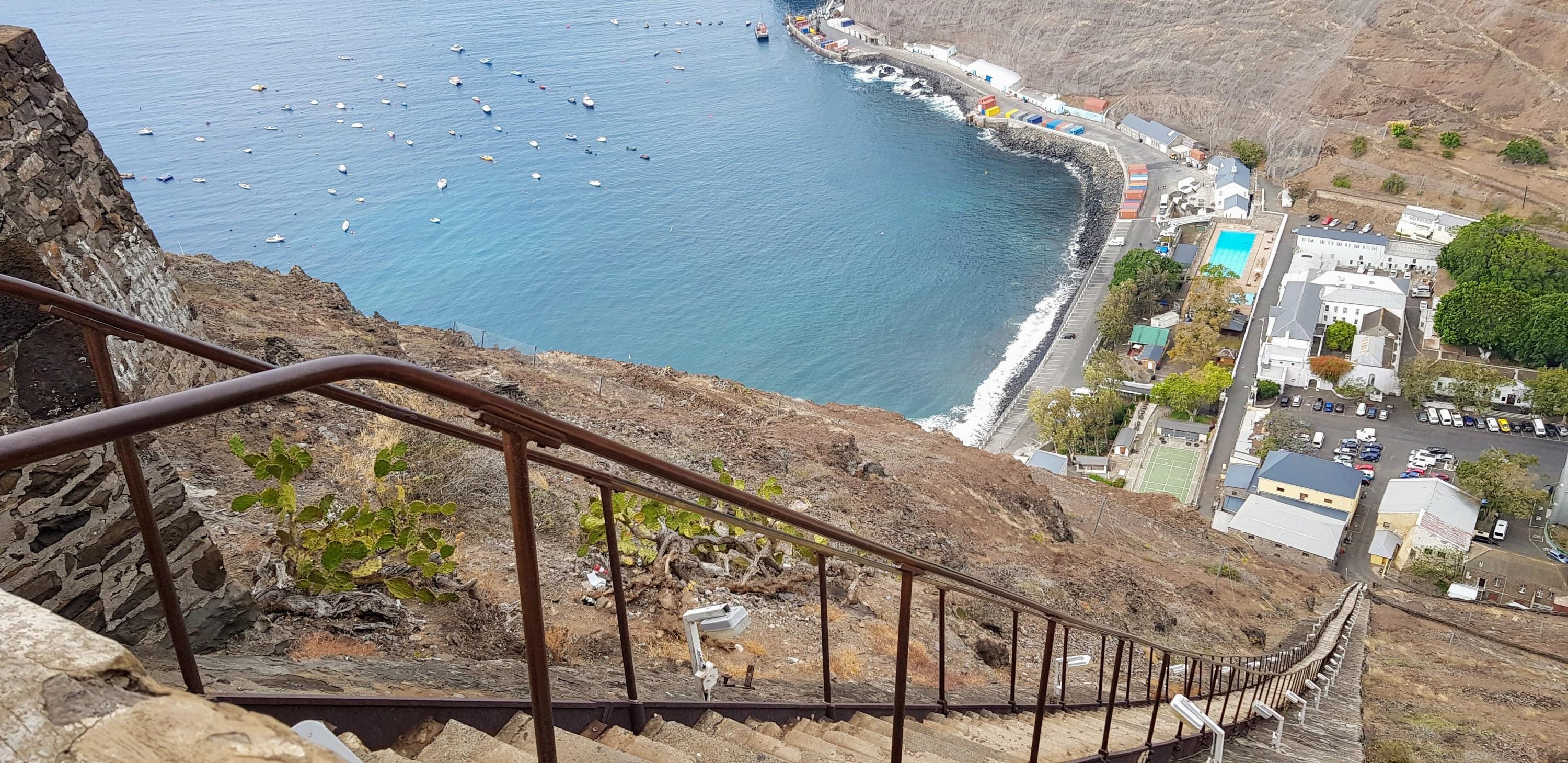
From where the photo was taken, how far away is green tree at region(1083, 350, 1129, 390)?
46.6 meters

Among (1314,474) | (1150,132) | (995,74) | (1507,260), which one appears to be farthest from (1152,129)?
(1314,474)

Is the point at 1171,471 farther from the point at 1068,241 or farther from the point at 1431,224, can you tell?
the point at 1431,224

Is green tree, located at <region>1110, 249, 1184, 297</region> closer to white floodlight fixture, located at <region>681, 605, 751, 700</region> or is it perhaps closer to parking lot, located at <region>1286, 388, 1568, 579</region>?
parking lot, located at <region>1286, 388, 1568, 579</region>

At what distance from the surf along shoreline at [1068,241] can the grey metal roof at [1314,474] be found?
40.2ft

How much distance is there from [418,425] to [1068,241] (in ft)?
201

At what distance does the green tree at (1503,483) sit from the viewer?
37.2 metres

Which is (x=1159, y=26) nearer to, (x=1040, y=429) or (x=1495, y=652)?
(x=1040, y=429)

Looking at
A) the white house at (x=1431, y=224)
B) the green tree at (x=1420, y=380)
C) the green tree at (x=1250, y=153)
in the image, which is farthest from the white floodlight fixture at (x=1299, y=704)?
the green tree at (x=1250, y=153)

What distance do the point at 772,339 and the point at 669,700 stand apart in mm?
47011

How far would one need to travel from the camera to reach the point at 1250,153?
67062 mm

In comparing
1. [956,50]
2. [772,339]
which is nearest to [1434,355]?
[772,339]

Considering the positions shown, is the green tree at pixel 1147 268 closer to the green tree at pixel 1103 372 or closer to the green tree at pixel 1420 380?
the green tree at pixel 1103 372

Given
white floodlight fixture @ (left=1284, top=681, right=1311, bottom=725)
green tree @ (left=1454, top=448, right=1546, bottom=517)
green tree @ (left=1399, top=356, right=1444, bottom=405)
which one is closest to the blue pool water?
green tree @ (left=1399, top=356, right=1444, bottom=405)

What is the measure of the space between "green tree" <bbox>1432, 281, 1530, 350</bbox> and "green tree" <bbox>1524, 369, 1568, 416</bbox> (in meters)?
3.05
